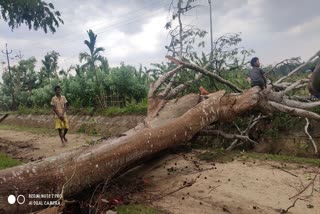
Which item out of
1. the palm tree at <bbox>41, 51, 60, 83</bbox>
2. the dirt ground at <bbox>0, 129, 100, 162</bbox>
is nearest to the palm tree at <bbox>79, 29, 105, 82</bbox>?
the palm tree at <bbox>41, 51, 60, 83</bbox>

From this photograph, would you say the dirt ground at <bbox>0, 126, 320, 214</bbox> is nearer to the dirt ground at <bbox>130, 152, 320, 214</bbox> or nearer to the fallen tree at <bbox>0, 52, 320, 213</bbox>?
the dirt ground at <bbox>130, 152, 320, 214</bbox>

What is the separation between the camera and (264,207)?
3.89 m

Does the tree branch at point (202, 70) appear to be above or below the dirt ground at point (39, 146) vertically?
above

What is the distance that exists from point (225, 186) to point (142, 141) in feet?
4.42

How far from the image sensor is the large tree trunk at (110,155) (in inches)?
151

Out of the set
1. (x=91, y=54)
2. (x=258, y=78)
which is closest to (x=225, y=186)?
(x=258, y=78)

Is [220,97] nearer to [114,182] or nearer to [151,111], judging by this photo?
[151,111]

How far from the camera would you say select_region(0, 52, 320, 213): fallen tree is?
3.87 m

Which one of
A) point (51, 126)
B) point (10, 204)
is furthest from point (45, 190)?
point (51, 126)

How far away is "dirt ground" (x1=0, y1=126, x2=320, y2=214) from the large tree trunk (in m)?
0.47

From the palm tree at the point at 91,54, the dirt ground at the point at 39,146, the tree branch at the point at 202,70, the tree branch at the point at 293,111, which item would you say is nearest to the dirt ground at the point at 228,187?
the tree branch at the point at 293,111

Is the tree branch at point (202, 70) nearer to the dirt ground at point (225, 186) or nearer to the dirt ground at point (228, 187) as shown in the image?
the dirt ground at point (225, 186)

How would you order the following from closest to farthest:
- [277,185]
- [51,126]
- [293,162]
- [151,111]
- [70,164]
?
[70,164] → [277,185] → [293,162] → [151,111] → [51,126]

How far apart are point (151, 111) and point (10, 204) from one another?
3028 mm
